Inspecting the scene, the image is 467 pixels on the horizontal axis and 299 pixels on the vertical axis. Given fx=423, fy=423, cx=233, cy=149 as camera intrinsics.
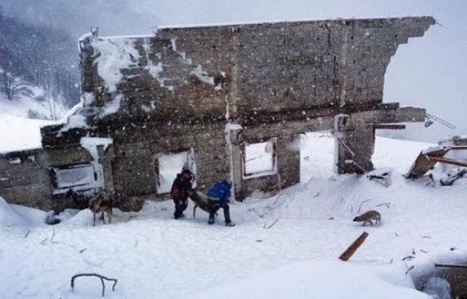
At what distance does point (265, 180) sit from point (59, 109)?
1303 inches

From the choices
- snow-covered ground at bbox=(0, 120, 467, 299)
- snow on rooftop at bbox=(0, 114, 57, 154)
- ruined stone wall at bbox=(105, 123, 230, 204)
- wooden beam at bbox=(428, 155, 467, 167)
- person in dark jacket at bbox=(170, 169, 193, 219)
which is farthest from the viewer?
snow on rooftop at bbox=(0, 114, 57, 154)

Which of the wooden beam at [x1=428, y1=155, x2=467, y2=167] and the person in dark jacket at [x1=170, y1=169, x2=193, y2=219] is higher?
the wooden beam at [x1=428, y1=155, x2=467, y2=167]

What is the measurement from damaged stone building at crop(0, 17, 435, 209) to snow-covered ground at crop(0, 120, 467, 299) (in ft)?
3.56

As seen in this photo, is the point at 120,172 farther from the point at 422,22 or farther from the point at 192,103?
the point at 422,22

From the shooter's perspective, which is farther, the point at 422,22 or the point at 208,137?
the point at 422,22

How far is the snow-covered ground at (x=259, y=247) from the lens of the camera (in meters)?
7.11

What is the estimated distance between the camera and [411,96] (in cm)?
6700

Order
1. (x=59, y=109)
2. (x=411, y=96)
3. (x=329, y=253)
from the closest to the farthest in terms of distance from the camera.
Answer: (x=329, y=253)
(x=59, y=109)
(x=411, y=96)

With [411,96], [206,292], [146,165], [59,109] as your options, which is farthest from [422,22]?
[411,96]

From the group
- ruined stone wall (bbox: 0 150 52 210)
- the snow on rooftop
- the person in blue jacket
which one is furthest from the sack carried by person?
the snow on rooftop

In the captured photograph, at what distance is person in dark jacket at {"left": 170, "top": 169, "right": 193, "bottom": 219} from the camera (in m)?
11.9

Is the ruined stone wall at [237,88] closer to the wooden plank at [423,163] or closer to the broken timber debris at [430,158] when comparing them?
the wooden plank at [423,163]

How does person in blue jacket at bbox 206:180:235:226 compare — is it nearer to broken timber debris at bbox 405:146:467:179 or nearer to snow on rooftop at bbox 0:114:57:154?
broken timber debris at bbox 405:146:467:179

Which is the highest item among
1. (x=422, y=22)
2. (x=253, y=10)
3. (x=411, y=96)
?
(x=253, y=10)
